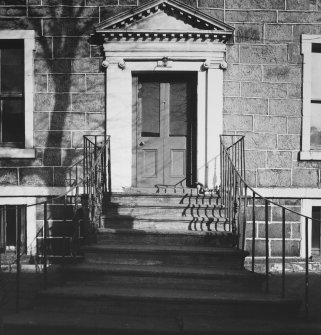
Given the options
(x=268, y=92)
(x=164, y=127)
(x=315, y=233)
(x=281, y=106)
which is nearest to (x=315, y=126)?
(x=281, y=106)

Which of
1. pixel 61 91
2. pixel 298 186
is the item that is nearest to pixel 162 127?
pixel 61 91

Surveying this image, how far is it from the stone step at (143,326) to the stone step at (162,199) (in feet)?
7.80

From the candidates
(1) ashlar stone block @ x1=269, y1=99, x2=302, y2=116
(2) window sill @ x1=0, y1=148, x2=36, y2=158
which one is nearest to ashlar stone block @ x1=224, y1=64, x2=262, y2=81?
(1) ashlar stone block @ x1=269, y1=99, x2=302, y2=116

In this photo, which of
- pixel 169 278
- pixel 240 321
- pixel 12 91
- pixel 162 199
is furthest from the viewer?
pixel 12 91

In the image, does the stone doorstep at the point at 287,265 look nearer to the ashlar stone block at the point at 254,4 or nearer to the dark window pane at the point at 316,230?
the dark window pane at the point at 316,230

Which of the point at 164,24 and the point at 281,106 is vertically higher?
the point at 164,24

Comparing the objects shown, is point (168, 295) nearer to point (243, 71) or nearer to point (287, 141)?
point (287, 141)

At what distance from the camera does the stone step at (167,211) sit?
20.9 ft

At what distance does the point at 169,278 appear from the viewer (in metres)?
5.08

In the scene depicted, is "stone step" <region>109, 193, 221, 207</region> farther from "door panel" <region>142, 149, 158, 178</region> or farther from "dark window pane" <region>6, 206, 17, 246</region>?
"dark window pane" <region>6, 206, 17, 246</region>

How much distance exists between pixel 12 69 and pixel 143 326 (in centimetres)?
548

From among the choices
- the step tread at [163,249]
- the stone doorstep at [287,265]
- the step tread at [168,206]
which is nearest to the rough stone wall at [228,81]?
the step tread at [168,206]

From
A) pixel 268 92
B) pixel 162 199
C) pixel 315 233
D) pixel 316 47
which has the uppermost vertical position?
pixel 316 47

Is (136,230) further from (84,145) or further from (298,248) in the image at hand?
(298,248)
